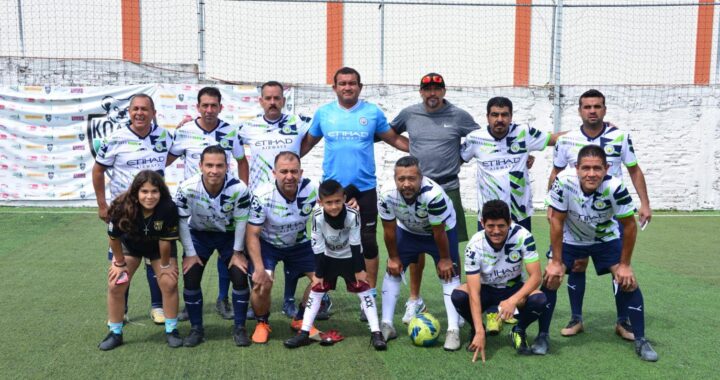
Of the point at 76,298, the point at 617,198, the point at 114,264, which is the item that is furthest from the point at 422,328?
the point at 76,298

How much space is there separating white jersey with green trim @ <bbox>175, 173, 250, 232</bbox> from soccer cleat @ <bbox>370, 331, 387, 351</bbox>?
1.18 metres

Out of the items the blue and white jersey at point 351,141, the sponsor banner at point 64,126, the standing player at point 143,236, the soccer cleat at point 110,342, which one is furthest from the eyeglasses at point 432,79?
the sponsor banner at point 64,126

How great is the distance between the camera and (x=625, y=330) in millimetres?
4609

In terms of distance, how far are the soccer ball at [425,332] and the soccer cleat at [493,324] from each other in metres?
0.37

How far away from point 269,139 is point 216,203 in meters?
1.06

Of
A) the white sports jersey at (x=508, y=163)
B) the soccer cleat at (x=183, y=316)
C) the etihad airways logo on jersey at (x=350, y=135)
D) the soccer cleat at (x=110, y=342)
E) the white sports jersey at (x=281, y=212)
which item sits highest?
the etihad airways logo on jersey at (x=350, y=135)

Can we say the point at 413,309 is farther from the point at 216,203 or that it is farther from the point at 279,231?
the point at 216,203

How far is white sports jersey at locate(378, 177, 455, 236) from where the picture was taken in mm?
4566

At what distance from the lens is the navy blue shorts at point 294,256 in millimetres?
4918

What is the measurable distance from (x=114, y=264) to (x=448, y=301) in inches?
89.3

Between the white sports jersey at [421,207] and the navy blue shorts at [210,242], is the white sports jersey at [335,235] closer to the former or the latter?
the white sports jersey at [421,207]

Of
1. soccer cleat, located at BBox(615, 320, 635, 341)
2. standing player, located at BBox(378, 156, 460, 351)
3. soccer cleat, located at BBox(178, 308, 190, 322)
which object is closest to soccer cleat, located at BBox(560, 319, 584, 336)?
soccer cleat, located at BBox(615, 320, 635, 341)

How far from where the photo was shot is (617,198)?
14.3 feet

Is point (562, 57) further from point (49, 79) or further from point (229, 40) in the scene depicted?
point (49, 79)
